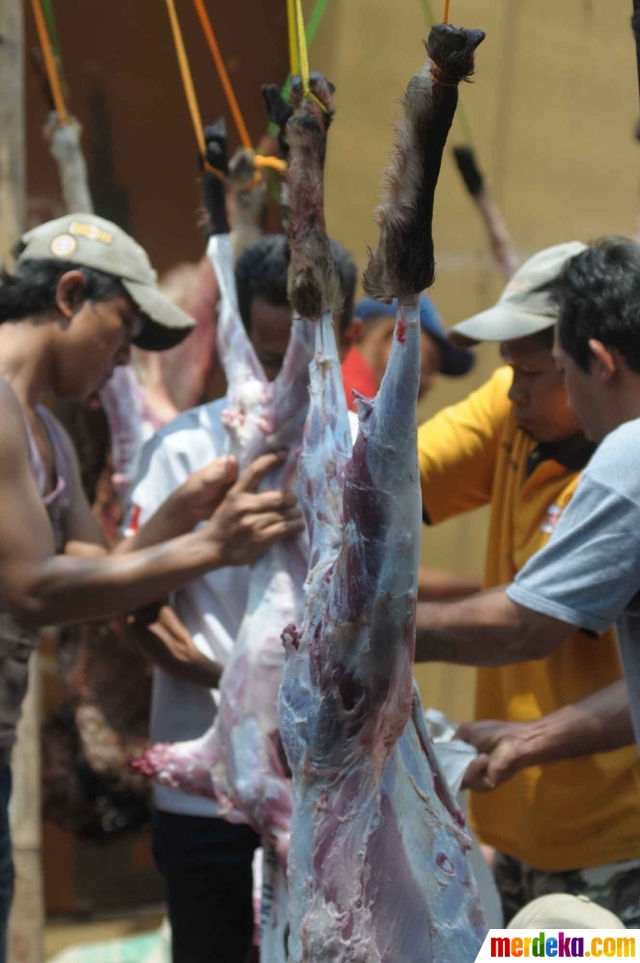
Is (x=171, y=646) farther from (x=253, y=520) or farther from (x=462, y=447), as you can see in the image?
(x=462, y=447)

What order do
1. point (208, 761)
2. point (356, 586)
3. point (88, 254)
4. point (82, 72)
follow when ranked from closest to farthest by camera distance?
→ 1. point (356, 586)
2. point (208, 761)
3. point (88, 254)
4. point (82, 72)

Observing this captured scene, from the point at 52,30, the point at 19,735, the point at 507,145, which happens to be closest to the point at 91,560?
the point at 19,735

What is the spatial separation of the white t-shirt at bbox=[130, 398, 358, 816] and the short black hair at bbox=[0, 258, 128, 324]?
1.19 feet

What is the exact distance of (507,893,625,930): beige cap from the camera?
6.48 ft

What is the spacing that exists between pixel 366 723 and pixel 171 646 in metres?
1.14

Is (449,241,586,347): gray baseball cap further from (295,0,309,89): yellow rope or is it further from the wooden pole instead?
the wooden pole

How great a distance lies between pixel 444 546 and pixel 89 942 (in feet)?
6.97

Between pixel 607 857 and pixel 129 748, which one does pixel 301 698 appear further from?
pixel 129 748

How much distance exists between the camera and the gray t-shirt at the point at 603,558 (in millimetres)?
1911

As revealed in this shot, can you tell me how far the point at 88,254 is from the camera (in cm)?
272

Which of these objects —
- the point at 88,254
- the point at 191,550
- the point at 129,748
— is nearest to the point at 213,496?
the point at 191,550

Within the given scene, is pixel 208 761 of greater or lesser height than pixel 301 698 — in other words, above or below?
below

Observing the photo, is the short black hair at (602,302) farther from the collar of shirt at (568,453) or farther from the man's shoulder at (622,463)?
the collar of shirt at (568,453)

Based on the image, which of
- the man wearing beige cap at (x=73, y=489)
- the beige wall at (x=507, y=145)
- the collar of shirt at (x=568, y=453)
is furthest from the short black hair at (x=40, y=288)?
the beige wall at (x=507, y=145)
